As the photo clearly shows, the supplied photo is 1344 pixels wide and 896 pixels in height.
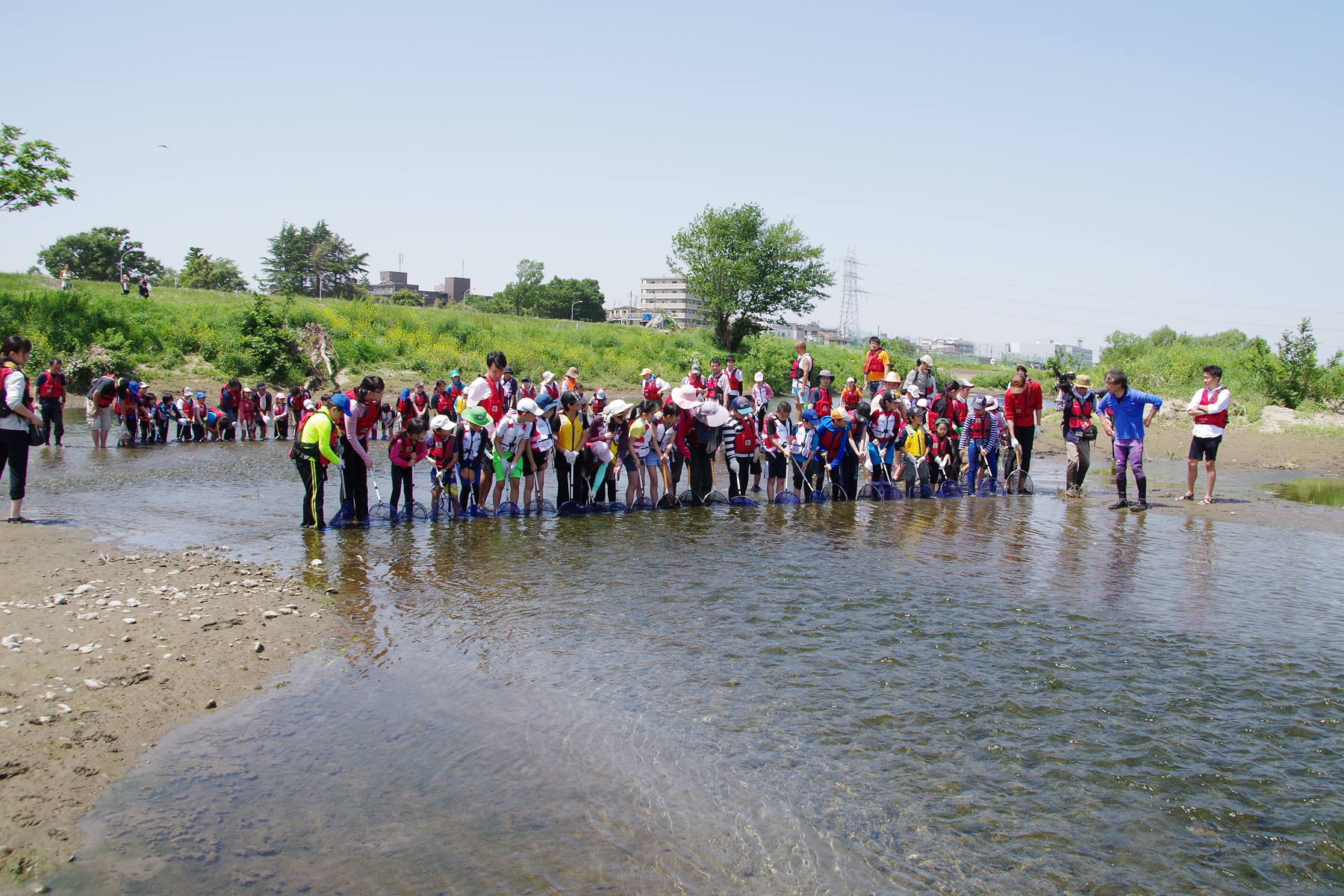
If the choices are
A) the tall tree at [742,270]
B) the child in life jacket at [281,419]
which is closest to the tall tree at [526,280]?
the tall tree at [742,270]

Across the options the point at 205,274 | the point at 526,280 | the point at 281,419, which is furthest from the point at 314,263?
the point at 281,419

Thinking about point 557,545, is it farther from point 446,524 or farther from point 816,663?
point 816,663

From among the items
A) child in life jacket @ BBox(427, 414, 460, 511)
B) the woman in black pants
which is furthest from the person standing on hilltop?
the woman in black pants

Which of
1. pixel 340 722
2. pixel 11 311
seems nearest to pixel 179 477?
pixel 340 722

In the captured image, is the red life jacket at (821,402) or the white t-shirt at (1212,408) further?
the red life jacket at (821,402)

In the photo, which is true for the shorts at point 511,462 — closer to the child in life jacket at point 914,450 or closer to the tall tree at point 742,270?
the child in life jacket at point 914,450

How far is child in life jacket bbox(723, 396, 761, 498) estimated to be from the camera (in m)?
12.3

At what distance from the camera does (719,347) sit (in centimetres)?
6328

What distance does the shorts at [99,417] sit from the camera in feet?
61.0

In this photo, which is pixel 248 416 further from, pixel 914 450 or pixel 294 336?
pixel 914 450

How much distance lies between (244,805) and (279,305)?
130 ft

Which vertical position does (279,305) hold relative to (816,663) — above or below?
above

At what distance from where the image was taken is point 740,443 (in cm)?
1241

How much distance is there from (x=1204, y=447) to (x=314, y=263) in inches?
3579
